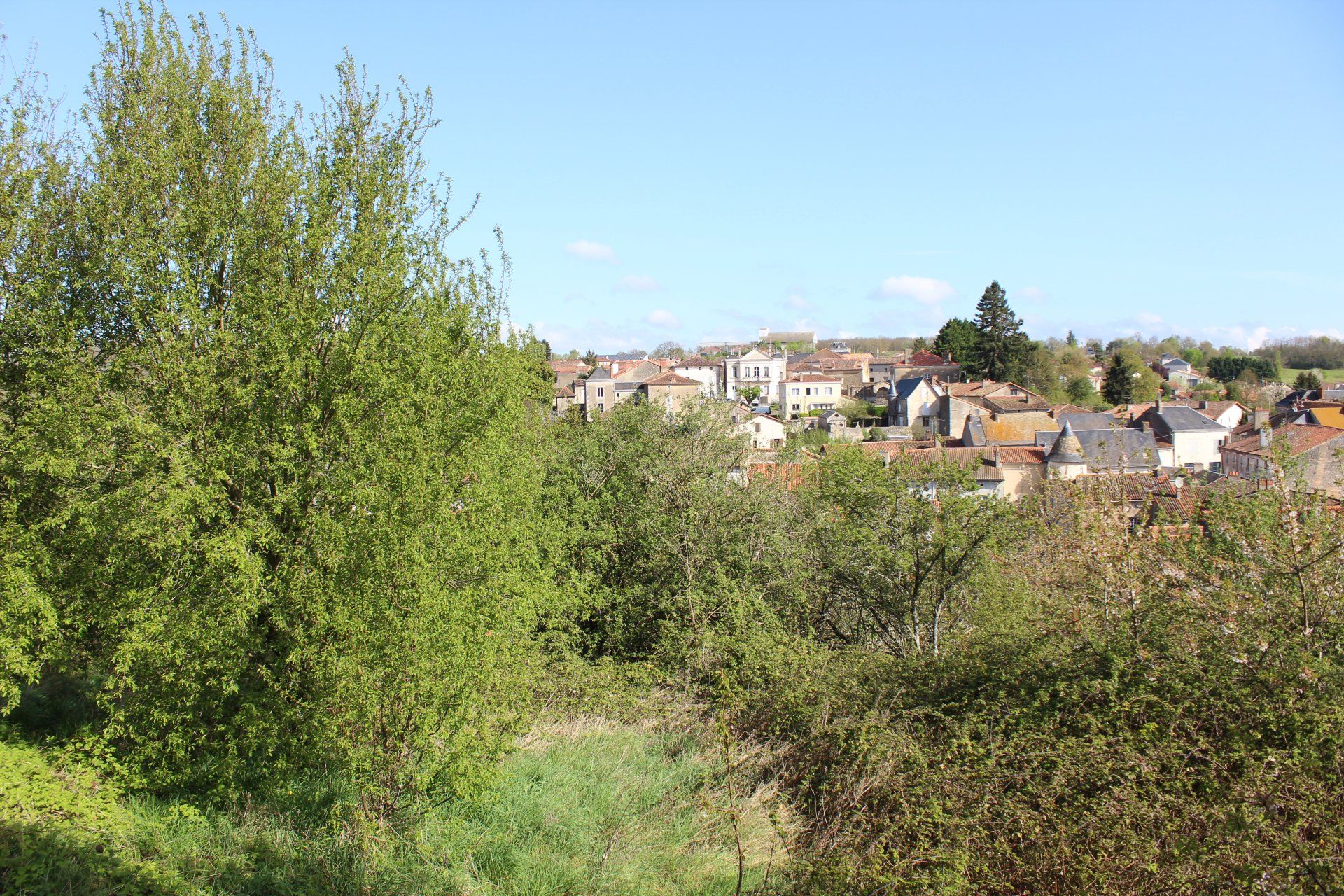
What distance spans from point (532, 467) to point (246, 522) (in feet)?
10.5

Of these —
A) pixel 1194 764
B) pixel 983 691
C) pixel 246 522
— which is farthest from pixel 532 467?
pixel 1194 764

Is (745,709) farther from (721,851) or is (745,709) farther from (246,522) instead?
(246,522)

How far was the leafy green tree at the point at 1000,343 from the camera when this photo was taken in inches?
2707

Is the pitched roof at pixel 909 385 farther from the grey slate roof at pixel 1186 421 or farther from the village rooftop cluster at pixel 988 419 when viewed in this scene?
the grey slate roof at pixel 1186 421

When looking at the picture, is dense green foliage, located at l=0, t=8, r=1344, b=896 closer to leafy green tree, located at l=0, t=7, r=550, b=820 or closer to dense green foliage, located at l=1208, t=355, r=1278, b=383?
leafy green tree, located at l=0, t=7, r=550, b=820

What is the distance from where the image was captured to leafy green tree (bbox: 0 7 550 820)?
22.2 ft

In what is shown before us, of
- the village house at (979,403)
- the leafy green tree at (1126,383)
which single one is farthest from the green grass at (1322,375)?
the village house at (979,403)

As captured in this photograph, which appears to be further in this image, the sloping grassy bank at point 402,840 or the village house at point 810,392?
the village house at point 810,392

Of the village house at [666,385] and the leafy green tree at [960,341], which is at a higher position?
the leafy green tree at [960,341]

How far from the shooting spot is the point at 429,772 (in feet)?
21.9

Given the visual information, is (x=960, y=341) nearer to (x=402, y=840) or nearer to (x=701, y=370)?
(x=701, y=370)

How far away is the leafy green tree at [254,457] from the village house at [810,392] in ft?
220

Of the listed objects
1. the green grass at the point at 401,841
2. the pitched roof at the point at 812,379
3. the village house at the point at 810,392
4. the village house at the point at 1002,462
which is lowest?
the green grass at the point at 401,841

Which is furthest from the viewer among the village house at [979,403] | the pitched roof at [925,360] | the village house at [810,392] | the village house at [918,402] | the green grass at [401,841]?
the pitched roof at [925,360]
